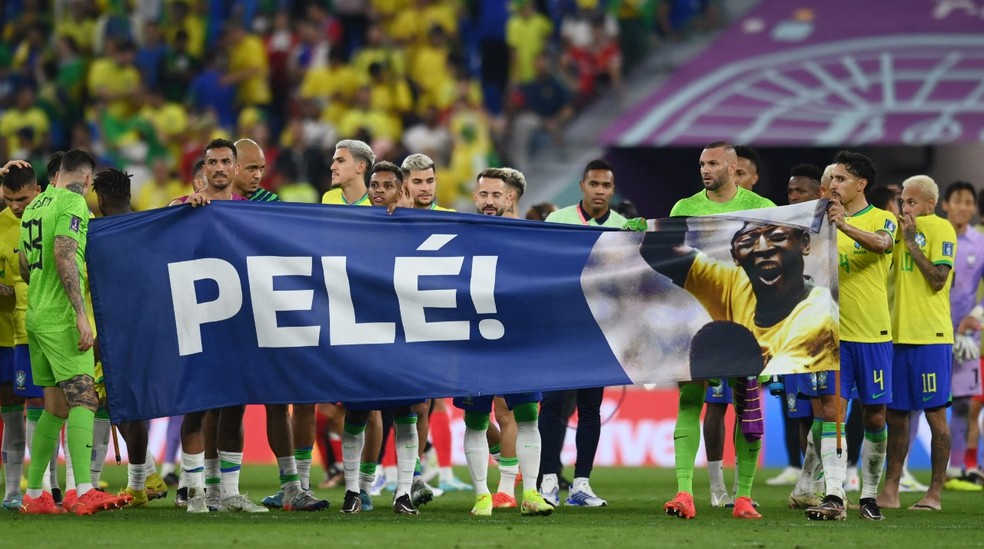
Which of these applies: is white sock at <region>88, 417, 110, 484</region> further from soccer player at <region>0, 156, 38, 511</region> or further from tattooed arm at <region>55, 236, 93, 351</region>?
tattooed arm at <region>55, 236, 93, 351</region>

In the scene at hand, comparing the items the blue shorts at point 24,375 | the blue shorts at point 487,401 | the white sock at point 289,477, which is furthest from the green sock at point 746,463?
the blue shorts at point 24,375

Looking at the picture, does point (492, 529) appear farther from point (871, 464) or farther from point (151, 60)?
point (151, 60)

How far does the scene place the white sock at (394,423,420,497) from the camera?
10500 millimetres

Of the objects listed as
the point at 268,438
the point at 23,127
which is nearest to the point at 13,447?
the point at 268,438

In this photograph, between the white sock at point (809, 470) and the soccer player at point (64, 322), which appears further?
the white sock at point (809, 470)

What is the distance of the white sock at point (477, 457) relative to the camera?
34.6ft

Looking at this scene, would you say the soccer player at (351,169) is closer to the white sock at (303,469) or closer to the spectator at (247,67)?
the white sock at (303,469)

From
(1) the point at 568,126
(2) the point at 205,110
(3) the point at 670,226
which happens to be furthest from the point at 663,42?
(3) the point at 670,226

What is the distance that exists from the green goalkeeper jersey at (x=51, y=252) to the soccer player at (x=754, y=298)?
3.78 metres

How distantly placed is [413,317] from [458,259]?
50 centimetres

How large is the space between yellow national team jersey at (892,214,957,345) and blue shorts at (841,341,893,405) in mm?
1060

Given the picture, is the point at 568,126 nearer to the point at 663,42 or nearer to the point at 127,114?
the point at 663,42

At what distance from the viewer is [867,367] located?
1039cm

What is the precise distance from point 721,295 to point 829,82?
37.2ft
